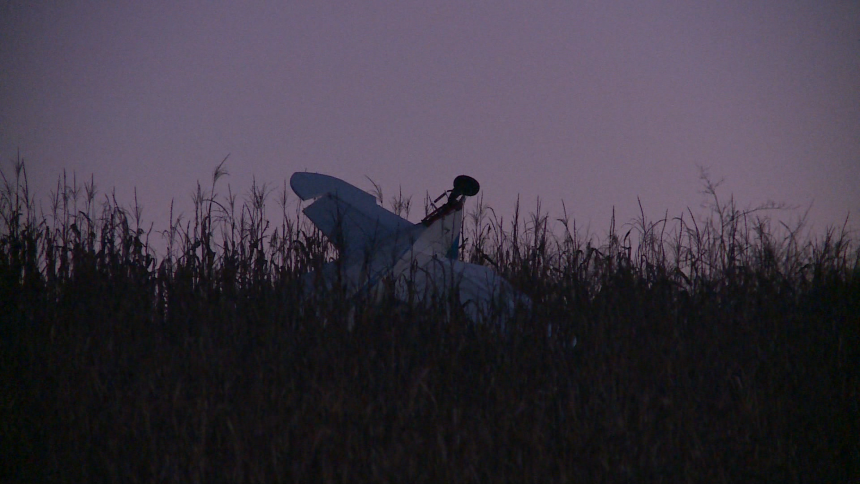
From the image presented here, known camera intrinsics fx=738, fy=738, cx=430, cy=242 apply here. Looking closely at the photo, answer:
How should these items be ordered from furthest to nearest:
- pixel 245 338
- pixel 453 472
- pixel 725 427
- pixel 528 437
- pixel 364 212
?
pixel 364 212
pixel 245 338
pixel 725 427
pixel 528 437
pixel 453 472

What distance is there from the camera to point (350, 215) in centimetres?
460

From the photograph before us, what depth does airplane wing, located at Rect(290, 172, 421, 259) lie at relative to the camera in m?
4.45

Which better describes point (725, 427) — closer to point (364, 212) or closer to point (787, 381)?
point (787, 381)

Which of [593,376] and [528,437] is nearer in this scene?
[528,437]

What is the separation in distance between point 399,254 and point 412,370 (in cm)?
123

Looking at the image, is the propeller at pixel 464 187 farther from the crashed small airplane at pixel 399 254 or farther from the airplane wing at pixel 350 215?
the airplane wing at pixel 350 215

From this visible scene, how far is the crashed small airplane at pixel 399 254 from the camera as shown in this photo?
397 cm

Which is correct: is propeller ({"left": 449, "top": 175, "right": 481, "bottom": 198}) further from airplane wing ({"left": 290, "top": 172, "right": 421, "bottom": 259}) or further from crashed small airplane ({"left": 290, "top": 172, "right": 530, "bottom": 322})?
airplane wing ({"left": 290, "top": 172, "right": 421, "bottom": 259})

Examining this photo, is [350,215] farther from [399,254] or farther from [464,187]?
[464,187]

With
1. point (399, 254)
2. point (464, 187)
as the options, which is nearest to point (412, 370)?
point (399, 254)

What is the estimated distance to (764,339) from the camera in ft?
12.5

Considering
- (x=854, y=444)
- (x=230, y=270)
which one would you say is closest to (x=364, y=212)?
(x=230, y=270)

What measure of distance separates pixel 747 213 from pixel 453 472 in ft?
10.5

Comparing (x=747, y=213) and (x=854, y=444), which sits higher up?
(x=747, y=213)
